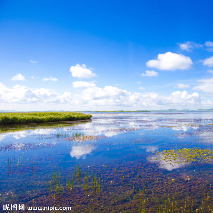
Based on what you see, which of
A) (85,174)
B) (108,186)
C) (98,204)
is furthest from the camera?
(85,174)

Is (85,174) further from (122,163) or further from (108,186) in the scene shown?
(122,163)

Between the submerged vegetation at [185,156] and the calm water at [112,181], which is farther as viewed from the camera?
the submerged vegetation at [185,156]

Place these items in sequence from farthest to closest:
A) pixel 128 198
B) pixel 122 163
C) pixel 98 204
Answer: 1. pixel 122 163
2. pixel 128 198
3. pixel 98 204

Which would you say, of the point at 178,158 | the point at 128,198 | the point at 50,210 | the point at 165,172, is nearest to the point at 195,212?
the point at 128,198

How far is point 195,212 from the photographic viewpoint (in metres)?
6.83

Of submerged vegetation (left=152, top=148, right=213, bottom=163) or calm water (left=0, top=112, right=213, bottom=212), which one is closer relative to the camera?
calm water (left=0, top=112, right=213, bottom=212)

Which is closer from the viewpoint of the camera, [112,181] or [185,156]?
[112,181]

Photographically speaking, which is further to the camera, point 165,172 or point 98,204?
point 165,172

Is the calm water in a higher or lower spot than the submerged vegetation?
higher

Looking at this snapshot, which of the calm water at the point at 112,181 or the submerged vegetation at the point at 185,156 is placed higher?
the calm water at the point at 112,181

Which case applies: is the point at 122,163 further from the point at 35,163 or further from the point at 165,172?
the point at 35,163

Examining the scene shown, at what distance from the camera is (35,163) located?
13.2 m

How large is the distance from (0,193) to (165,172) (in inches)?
405

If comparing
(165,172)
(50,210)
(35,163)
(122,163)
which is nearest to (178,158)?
(165,172)
